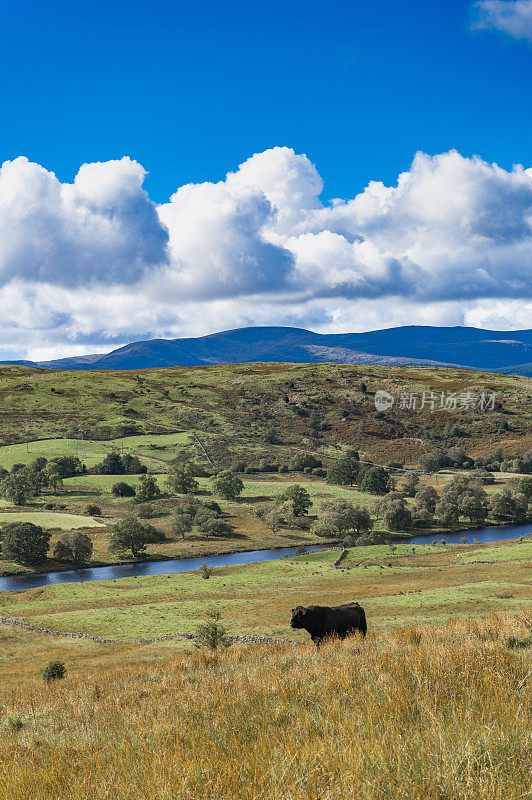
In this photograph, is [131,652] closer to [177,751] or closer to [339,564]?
[177,751]

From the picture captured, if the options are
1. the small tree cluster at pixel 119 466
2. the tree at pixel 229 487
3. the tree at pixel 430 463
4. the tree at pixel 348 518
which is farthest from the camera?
the tree at pixel 430 463

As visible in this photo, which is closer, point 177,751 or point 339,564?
point 177,751

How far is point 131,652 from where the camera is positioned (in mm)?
33250

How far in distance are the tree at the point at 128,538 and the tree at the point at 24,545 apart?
32.9 feet

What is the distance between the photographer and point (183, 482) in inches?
4387

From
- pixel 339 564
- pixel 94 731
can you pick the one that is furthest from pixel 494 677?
pixel 339 564

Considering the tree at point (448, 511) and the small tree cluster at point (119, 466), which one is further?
the small tree cluster at point (119, 466)

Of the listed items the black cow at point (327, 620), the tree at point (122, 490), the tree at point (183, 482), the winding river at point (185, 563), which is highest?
the black cow at point (327, 620)

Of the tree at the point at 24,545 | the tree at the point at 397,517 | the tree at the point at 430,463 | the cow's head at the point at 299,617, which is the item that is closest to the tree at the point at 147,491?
the tree at the point at 24,545

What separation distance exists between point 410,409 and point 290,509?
86.7 m

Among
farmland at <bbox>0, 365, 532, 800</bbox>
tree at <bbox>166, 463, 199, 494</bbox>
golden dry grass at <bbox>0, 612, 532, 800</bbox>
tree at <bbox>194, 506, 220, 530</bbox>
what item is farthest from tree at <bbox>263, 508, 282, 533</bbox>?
golden dry grass at <bbox>0, 612, 532, 800</bbox>

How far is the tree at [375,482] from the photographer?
373ft

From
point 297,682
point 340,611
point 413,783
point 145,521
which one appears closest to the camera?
point 413,783

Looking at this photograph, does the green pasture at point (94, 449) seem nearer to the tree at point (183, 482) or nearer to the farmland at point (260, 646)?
the farmland at point (260, 646)
